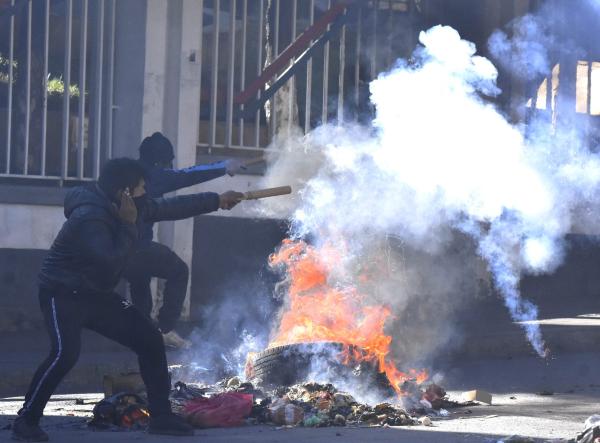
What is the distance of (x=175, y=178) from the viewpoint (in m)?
8.72

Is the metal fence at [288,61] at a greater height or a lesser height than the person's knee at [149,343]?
greater

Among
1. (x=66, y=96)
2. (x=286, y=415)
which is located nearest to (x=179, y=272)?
(x=286, y=415)

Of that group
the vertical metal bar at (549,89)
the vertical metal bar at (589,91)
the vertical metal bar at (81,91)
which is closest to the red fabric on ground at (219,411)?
the vertical metal bar at (81,91)

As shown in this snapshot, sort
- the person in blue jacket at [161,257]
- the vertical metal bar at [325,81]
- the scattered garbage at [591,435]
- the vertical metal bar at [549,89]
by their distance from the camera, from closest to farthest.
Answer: the scattered garbage at [591,435] < the person in blue jacket at [161,257] < the vertical metal bar at [325,81] < the vertical metal bar at [549,89]

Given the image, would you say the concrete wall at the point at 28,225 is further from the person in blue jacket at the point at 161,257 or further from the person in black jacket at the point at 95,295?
the person in black jacket at the point at 95,295

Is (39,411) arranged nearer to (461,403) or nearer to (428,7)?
(461,403)

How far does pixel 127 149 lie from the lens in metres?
11.3

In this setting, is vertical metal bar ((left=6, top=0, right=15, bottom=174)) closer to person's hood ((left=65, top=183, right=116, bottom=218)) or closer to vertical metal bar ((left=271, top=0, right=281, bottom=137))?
vertical metal bar ((left=271, top=0, right=281, bottom=137))

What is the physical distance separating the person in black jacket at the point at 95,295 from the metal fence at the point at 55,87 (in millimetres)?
4895

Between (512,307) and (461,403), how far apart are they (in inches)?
187

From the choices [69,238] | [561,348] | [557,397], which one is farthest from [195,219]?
[69,238]

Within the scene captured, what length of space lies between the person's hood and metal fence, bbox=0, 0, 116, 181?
4.86m

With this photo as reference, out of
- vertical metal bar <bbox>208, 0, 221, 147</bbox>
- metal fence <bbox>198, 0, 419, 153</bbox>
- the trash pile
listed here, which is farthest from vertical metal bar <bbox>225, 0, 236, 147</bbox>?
the trash pile

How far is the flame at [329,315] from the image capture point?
8.11 meters
